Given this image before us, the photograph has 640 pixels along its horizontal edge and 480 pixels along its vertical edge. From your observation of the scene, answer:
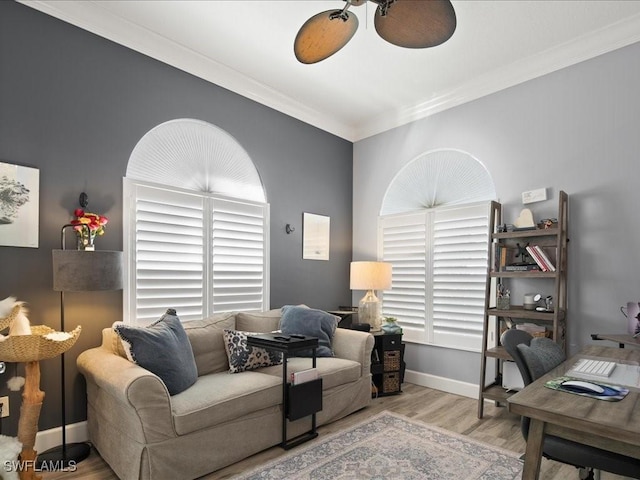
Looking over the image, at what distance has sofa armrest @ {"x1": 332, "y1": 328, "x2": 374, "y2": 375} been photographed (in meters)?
3.59

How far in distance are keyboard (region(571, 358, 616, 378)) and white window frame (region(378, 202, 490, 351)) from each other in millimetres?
1857

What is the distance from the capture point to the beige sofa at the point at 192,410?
7.20 ft

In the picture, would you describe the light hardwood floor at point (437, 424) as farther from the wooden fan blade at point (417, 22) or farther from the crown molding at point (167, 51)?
the crown molding at point (167, 51)

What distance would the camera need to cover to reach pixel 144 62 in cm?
328

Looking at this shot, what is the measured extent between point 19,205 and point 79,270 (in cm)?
67

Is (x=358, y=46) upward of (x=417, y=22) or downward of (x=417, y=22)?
upward

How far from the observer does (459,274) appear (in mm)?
4062

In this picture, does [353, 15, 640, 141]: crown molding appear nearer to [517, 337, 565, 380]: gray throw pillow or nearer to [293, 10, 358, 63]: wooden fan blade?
[293, 10, 358, 63]: wooden fan blade

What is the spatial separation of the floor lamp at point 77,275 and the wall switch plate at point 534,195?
3.39 meters

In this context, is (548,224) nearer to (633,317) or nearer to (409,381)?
(633,317)

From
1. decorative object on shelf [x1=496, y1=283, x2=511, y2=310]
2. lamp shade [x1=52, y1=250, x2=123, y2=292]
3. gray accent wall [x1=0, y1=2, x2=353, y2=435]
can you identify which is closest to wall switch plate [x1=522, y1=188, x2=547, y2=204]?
decorative object on shelf [x1=496, y1=283, x2=511, y2=310]

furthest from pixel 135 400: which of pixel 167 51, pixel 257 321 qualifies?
pixel 167 51

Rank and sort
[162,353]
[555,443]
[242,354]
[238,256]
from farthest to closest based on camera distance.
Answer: [238,256]
[242,354]
[162,353]
[555,443]

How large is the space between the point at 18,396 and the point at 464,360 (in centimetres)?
372
